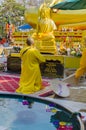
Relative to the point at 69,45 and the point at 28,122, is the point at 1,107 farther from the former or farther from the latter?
the point at 69,45

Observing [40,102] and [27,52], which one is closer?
[40,102]

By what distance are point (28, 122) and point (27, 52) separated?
111 inches

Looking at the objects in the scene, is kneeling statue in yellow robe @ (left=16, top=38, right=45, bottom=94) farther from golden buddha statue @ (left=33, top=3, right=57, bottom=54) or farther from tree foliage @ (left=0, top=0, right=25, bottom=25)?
tree foliage @ (left=0, top=0, right=25, bottom=25)

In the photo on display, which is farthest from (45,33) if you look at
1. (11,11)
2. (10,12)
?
(11,11)

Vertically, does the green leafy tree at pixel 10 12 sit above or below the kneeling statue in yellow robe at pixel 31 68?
above

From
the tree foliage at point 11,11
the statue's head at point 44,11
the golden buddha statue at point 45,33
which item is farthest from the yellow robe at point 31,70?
the tree foliage at point 11,11

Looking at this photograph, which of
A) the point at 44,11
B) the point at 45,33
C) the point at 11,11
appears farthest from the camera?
the point at 11,11

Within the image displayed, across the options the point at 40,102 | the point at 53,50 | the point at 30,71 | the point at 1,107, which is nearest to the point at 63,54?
the point at 53,50

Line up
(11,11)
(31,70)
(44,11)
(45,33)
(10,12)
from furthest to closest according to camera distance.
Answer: (11,11) < (10,12) < (44,11) < (45,33) < (31,70)

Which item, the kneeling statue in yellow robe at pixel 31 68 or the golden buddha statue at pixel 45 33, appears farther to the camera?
the golden buddha statue at pixel 45 33

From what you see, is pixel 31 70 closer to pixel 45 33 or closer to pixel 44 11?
pixel 45 33

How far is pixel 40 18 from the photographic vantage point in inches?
431

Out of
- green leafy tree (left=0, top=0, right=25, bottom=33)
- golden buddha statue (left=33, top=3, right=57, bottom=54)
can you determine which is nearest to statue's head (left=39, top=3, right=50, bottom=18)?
golden buddha statue (left=33, top=3, right=57, bottom=54)

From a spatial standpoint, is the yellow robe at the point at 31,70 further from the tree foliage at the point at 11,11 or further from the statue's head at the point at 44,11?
the tree foliage at the point at 11,11
